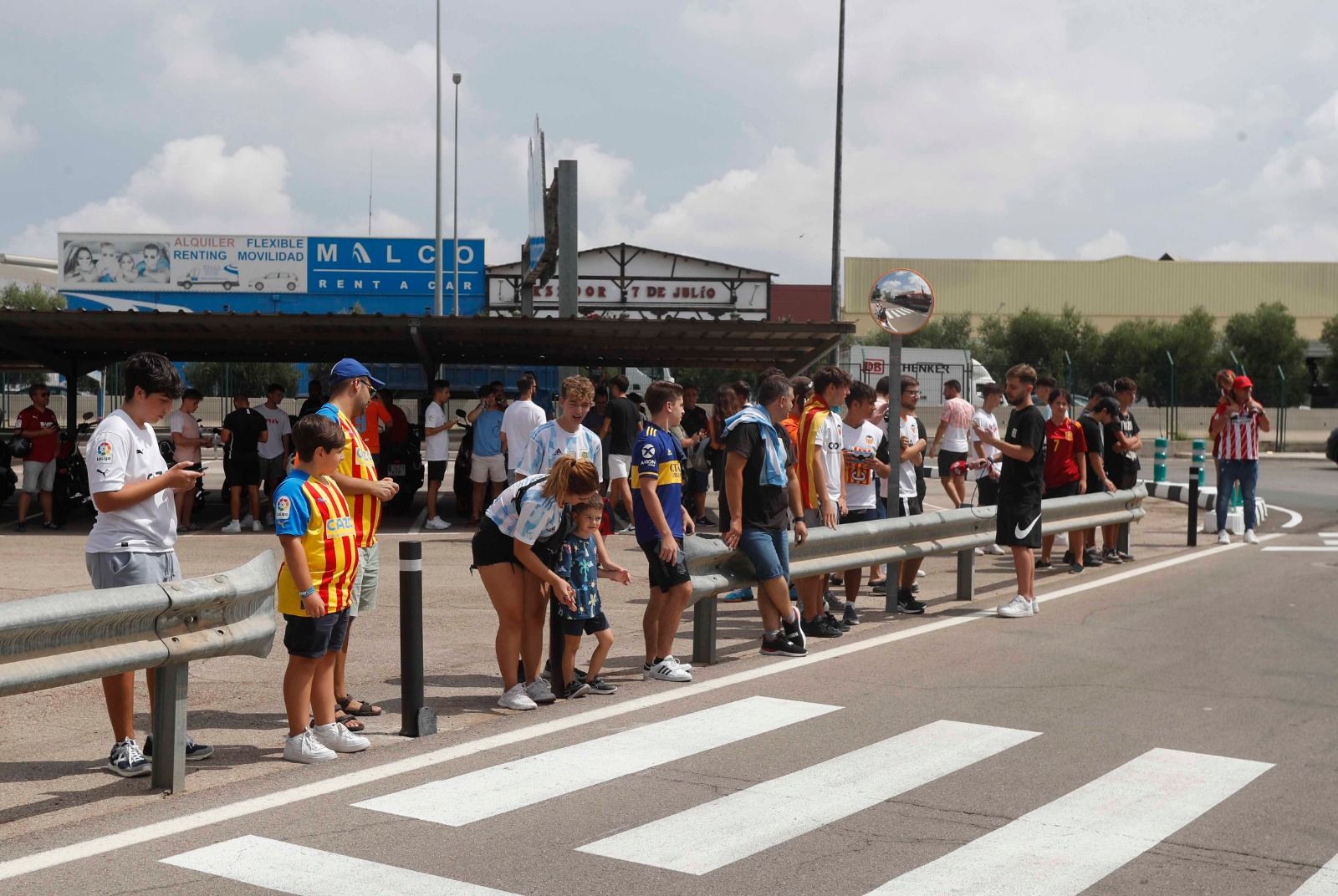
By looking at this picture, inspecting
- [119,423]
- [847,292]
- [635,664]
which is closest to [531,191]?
[635,664]

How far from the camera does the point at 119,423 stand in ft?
19.5

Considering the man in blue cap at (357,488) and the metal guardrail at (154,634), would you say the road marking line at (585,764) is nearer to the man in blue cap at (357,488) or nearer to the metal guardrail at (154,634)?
the metal guardrail at (154,634)

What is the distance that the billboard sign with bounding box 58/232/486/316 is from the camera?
5209 cm

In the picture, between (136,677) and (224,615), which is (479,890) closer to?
(224,615)

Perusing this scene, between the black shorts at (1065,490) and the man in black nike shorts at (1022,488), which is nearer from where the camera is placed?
the man in black nike shorts at (1022,488)

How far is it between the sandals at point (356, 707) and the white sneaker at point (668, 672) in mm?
1673

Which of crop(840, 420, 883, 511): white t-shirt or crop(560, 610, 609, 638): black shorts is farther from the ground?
crop(840, 420, 883, 511): white t-shirt

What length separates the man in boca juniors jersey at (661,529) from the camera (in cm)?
808

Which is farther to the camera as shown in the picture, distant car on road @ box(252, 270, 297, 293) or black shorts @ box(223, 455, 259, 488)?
distant car on road @ box(252, 270, 297, 293)

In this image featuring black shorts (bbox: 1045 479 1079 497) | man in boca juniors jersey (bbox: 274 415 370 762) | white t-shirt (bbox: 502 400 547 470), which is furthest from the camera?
white t-shirt (bbox: 502 400 547 470)

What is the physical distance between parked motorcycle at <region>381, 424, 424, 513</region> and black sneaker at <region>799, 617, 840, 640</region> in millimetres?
9344

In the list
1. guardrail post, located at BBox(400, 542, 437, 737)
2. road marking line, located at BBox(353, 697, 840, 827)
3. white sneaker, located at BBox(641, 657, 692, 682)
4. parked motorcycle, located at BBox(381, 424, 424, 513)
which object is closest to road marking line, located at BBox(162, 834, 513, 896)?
road marking line, located at BBox(353, 697, 840, 827)

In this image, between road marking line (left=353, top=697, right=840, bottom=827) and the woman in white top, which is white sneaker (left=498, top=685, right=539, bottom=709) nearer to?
the woman in white top

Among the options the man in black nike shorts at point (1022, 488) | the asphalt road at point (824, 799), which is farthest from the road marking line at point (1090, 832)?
the man in black nike shorts at point (1022, 488)
